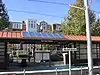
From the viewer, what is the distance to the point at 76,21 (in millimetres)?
41219

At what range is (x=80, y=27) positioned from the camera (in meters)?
40.8

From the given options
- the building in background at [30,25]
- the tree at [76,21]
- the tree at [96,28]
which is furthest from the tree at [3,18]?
the building in background at [30,25]

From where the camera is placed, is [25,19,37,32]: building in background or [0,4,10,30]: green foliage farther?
[25,19,37,32]: building in background

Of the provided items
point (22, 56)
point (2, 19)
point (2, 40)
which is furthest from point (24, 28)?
point (2, 40)

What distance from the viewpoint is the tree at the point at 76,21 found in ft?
134

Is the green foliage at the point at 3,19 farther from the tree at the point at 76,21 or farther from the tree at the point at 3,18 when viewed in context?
the tree at the point at 76,21

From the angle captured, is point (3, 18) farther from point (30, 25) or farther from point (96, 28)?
point (30, 25)

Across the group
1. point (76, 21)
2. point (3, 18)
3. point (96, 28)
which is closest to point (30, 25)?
point (3, 18)

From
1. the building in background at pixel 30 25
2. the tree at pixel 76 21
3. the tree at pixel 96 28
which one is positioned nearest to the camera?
the tree at pixel 76 21

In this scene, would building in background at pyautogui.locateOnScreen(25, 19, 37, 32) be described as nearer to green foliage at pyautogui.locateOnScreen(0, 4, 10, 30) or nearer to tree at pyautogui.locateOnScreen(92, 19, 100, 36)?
green foliage at pyautogui.locateOnScreen(0, 4, 10, 30)

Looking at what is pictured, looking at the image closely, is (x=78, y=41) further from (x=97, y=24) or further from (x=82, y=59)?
(x=97, y=24)

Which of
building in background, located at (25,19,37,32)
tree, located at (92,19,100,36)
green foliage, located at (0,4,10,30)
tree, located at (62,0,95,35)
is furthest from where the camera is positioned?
building in background, located at (25,19,37,32)

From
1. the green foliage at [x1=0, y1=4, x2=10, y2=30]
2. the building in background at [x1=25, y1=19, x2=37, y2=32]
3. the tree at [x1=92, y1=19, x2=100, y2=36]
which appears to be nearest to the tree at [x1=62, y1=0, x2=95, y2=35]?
the tree at [x1=92, y1=19, x2=100, y2=36]

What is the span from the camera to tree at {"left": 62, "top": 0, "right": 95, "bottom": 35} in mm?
40812
